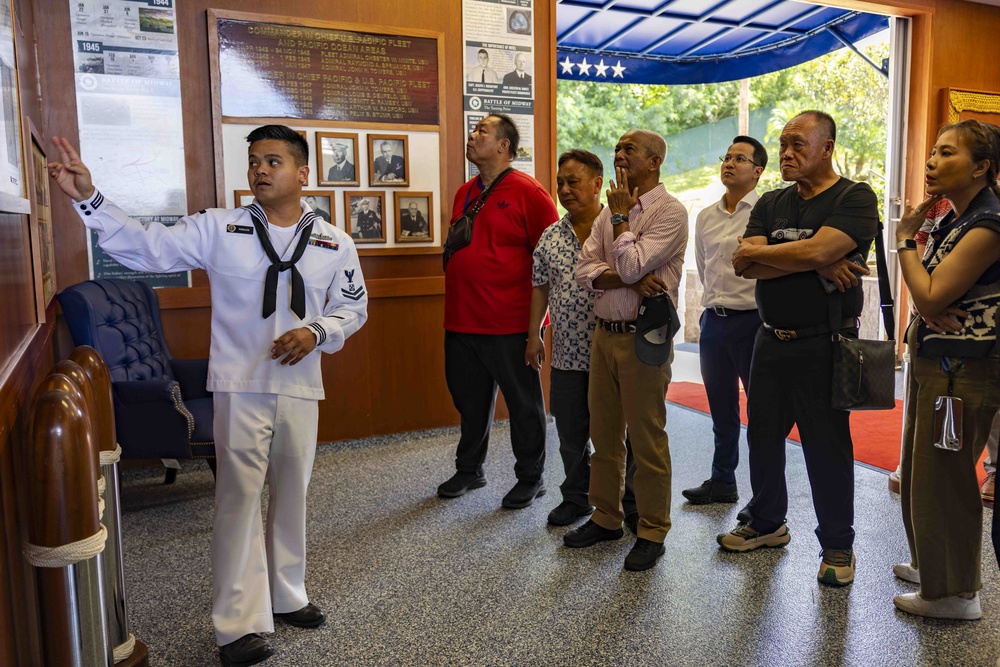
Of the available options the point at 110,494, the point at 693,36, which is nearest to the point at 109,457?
the point at 110,494

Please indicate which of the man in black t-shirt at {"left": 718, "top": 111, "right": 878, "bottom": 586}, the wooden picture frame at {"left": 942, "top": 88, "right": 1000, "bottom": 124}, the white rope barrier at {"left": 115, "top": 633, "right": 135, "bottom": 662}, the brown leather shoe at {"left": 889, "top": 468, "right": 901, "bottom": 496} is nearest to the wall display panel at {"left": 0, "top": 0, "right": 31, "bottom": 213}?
the white rope barrier at {"left": 115, "top": 633, "right": 135, "bottom": 662}

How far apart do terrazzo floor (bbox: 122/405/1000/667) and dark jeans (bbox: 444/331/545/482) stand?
0.64 feet

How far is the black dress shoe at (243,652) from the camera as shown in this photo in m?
2.14

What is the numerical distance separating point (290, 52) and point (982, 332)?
3479 mm

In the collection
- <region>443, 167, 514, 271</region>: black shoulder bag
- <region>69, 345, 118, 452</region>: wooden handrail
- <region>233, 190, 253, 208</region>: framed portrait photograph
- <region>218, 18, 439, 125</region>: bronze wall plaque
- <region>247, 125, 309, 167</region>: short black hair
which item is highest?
<region>218, 18, 439, 125</region>: bronze wall plaque

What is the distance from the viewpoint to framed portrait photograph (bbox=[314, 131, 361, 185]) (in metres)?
4.31

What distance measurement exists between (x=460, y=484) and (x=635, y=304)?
1.36 m

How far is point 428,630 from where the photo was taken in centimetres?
237

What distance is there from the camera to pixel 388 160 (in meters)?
4.46

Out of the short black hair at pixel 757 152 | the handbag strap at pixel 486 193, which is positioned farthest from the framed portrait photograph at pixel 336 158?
the short black hair at pixel 757 152

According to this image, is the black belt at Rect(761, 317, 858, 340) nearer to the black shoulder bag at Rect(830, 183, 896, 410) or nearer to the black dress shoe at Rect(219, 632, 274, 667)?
the black shoulder bag at Rect(830, 183, 896, 410)

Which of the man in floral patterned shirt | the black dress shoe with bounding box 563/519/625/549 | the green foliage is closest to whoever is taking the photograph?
the black dress shoe with bounding box 563/519/625/549

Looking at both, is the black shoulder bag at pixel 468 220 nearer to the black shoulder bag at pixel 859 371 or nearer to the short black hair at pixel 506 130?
the short black hair at pixel 506 130

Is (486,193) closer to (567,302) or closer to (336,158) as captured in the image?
(567,302)
